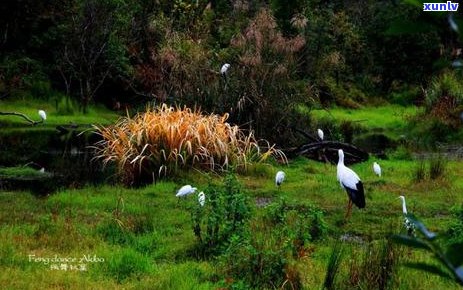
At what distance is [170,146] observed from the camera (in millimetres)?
10758

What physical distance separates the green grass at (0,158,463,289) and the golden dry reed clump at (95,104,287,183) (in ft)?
1.27

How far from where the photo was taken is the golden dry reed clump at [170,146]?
417 inches

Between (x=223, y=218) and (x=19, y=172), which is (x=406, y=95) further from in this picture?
(x=223, y=218)

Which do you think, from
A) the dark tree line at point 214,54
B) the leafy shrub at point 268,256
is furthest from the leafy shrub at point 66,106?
the leafy shrub at point 268,256

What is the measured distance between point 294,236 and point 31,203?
164 inches

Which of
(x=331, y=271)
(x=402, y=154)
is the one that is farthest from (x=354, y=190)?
(x=402, y=154)

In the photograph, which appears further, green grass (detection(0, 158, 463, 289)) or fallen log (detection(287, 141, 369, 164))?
fallen log (detection(287, 141, 369, 164))

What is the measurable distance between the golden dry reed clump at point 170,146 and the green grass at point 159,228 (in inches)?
15.3

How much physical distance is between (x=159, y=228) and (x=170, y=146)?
3709 millimetres

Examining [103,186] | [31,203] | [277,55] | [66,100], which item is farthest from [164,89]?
[66,100]

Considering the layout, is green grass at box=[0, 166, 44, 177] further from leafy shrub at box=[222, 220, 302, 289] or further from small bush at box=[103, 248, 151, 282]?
leafy shrub at box=[222, 220, 302, 289]

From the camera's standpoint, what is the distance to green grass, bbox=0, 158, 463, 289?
5219 mm

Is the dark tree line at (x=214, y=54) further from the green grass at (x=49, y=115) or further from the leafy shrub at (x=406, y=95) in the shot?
the green grass at (x=49, y=115)


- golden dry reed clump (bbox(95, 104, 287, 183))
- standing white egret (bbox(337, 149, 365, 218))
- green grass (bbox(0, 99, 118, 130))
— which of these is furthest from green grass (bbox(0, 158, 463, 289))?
green grass (bbox(0, 99, 118, 130))
